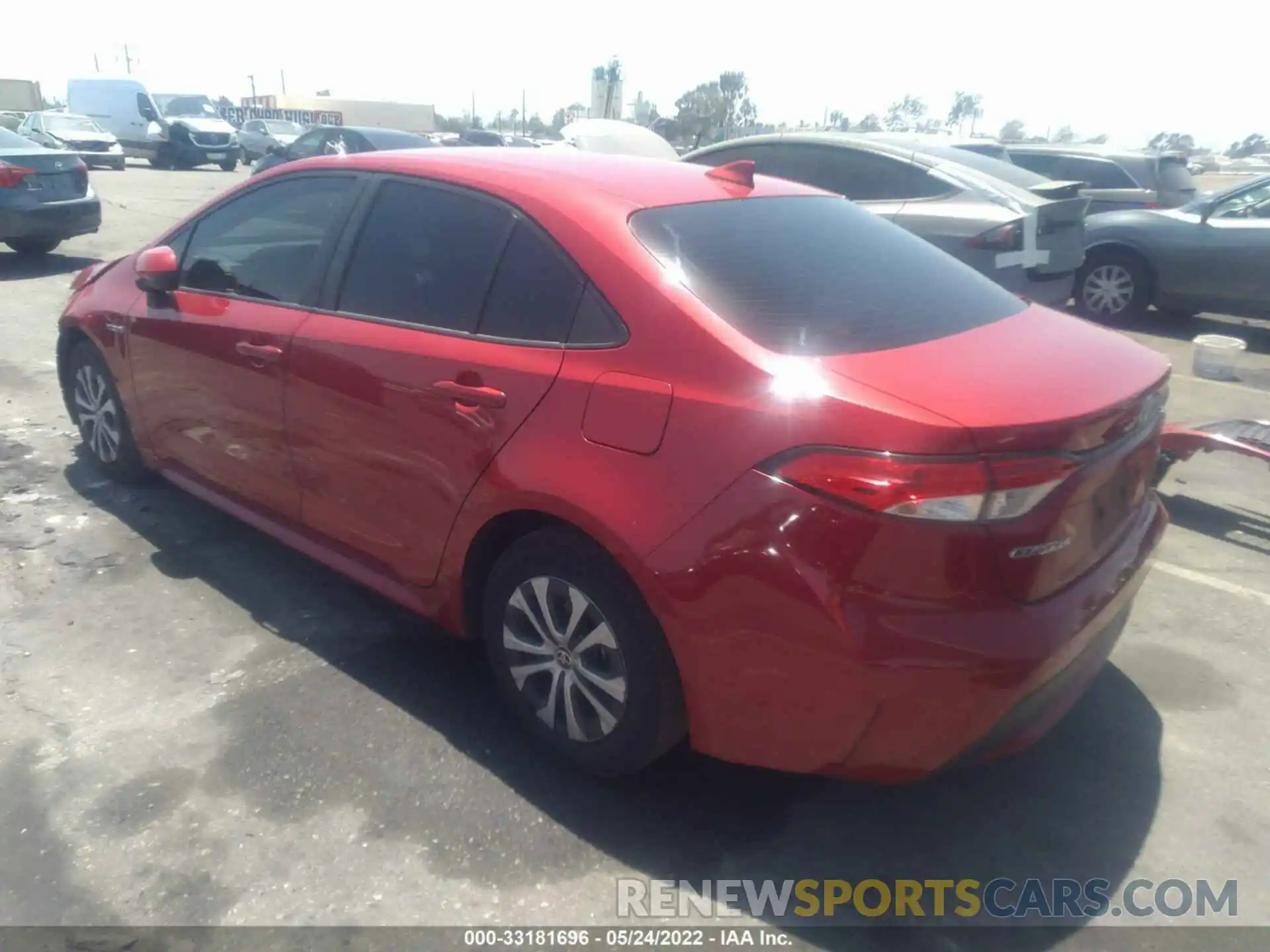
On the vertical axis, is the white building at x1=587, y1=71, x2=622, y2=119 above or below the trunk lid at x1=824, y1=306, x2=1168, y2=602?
below

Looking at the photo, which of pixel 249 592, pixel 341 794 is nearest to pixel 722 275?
pixel 341 794

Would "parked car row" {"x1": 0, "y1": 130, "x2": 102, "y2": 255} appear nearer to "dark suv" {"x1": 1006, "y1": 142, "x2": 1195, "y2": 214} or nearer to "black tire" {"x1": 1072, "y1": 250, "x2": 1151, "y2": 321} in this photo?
"black tire" {"x1": 1072, "y1": 250, "x2": 1151, "y2": 321}

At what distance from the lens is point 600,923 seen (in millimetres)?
2377

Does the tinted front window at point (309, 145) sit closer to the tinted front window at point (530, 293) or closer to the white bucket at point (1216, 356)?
the white bucket at point (1216, 356)

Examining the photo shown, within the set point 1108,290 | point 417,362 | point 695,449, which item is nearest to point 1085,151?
point 1108,290

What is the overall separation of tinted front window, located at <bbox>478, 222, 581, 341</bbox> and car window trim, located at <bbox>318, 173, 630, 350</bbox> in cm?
1

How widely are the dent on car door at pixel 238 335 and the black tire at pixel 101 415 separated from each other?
347 millimetres

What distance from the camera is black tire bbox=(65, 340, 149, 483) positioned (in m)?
4.57

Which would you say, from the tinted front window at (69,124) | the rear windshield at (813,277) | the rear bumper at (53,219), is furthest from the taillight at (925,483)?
the tinted front window at (69,124)

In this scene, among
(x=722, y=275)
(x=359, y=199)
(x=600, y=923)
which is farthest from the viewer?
(x=359, y=199)

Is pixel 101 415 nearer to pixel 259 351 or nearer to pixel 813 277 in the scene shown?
pixel 259 351

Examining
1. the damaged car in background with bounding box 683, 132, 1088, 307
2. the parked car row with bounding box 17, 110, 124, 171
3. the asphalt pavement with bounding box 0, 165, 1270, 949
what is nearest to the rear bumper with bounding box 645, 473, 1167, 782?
the asphalt pavement with bounding box 0, 165, 1270, 949

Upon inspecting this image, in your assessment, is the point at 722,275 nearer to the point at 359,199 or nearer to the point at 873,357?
the point at 873,357

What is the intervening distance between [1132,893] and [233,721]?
257 cm
